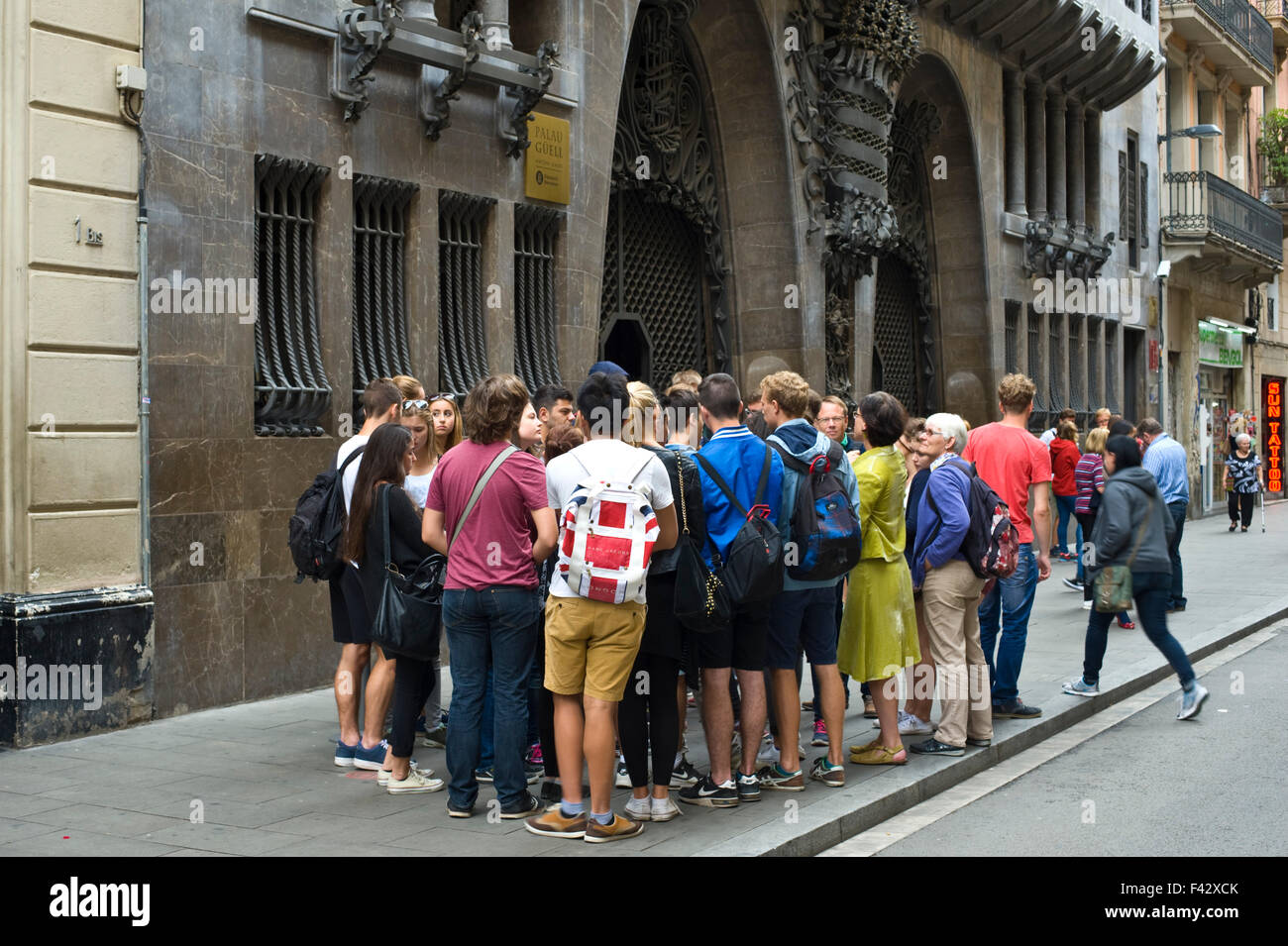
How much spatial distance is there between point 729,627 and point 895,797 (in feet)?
3.96

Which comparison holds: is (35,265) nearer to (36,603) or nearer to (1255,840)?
(36,603)

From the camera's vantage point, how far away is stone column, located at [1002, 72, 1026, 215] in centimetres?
2367

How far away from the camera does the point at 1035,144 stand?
80.2ft

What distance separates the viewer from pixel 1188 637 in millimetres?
12664

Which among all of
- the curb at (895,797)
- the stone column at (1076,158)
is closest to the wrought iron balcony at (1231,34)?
the stone column at (1076,158)

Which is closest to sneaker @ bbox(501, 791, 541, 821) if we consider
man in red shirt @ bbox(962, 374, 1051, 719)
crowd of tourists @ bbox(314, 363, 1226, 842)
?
crowd of tourists @ bbox(314, 363, 1226, 842)

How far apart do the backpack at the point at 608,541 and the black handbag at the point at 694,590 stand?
0.29 meters

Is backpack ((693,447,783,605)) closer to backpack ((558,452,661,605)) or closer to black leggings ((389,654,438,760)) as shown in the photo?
backpack ((558,452,661,605))

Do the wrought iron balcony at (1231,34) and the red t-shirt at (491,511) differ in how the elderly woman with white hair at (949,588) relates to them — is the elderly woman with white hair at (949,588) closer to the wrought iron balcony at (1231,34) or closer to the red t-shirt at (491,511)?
the red t-shirt at (491,511)

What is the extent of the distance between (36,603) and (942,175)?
17.2 meters

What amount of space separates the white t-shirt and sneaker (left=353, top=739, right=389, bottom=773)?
1.82 meters

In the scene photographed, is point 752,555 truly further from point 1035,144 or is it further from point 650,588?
point 1035,144

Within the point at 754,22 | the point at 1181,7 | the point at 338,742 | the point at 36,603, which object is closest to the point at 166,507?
the point at 36,603

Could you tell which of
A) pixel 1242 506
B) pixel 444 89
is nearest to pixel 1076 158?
pixel 1242 506
